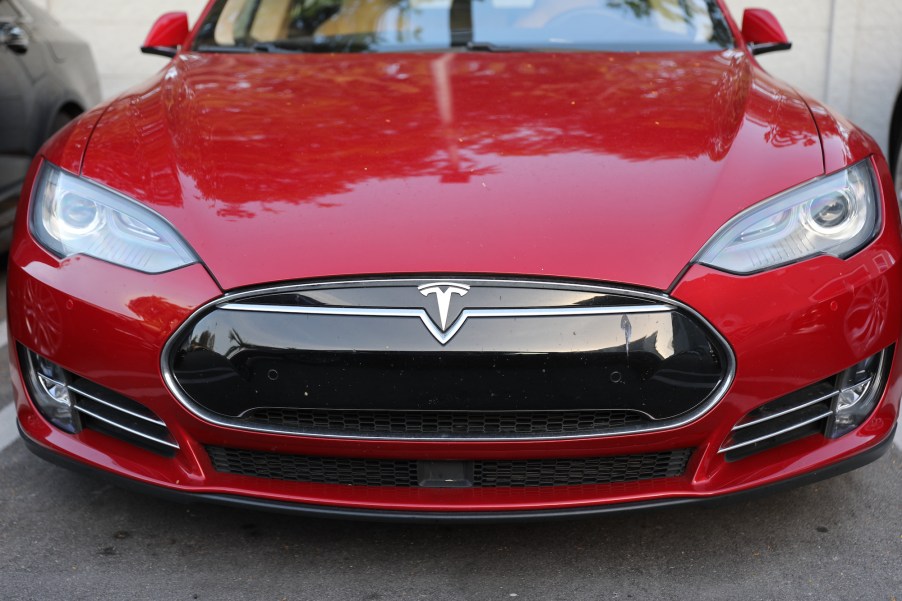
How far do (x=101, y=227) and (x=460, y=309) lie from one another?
2.65 feet

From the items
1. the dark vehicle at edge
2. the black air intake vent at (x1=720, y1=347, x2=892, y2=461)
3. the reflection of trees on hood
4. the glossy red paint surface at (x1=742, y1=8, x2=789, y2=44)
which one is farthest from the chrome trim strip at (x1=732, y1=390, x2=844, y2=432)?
the dark vehicle at edge

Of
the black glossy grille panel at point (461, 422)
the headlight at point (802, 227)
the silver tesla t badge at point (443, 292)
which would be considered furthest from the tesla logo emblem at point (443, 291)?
the headlight at point (802, 227)

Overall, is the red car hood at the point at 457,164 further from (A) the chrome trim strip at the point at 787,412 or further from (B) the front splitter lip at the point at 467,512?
(B) the front splitter lip at the point at 467,512

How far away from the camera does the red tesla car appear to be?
2.18 meters

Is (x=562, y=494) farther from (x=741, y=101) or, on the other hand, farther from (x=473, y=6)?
(x=473, y=6)

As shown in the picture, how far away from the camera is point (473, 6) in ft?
11.8

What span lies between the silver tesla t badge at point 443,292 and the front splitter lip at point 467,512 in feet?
1.41

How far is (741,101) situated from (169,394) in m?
1.53

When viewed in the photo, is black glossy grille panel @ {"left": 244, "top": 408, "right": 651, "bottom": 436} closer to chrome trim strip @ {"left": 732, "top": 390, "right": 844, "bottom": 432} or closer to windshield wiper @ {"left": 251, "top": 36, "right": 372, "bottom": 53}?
chrome trim strip @ {"left": 732, "top": 390, "right": 844, "bottom": 432}

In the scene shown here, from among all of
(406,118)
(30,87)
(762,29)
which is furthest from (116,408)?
(30,87)

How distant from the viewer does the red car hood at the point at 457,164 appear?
7.36ft

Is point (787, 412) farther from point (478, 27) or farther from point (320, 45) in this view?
point (320, 45)

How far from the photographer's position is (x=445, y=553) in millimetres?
2557

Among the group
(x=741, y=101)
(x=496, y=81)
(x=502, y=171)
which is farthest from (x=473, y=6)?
(x=502, y=171)
